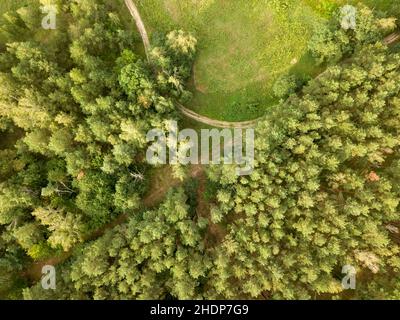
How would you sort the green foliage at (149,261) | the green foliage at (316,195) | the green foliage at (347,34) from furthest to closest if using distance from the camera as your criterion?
the green foliage at (347,34), the green foliage at (316,195), the green foliage at (149,261)

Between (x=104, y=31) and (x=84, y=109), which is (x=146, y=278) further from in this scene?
(x=104, y=31)

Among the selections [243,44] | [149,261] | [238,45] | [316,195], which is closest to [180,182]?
[149,261]

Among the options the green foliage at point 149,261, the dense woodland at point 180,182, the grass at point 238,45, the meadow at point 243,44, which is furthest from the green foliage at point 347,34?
the green foliage at point 149,261

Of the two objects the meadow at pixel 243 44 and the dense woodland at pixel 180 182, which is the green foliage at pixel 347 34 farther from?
the meadow at pixel 243 44

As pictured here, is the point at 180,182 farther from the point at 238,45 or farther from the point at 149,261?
the point at 238,45

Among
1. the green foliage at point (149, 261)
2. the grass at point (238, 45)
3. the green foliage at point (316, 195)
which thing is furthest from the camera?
the grass at point (238, 45)

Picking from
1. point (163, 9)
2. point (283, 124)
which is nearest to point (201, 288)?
point (283, 124)

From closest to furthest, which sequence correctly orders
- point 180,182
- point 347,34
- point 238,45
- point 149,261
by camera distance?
point 149,261 → point 347,34 → point 180,182 → point 238,45

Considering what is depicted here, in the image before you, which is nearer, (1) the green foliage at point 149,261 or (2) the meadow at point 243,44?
(1) the green foliage at point 149,261

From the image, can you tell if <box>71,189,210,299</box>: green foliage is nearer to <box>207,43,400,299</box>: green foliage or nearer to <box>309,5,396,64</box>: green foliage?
<box>207,43,400,299</box>: green foliage
